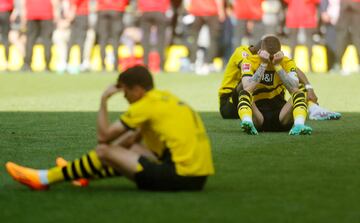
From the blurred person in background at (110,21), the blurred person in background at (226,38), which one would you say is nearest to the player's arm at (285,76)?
the blurred person in background at (110,21)

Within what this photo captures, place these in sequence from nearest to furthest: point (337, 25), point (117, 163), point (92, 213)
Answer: point (92, 213), point (117, 163), point (337, 25)

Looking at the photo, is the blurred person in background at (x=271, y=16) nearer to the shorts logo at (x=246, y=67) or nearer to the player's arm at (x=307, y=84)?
the player's arm at (x=307, y=84)

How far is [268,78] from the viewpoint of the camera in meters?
12.7

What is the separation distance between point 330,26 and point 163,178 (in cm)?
2090

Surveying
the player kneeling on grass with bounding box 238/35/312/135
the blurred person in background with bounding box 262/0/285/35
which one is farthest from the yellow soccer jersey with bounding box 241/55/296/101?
the blurred person in background with bounding box 262/0/285/35

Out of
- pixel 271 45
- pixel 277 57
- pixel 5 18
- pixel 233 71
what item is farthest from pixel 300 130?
pixel 5 18

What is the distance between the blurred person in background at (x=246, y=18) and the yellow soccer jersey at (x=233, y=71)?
13407 mm

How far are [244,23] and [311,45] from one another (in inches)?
68.2

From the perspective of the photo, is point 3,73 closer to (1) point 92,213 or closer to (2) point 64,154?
(2) point 64,154

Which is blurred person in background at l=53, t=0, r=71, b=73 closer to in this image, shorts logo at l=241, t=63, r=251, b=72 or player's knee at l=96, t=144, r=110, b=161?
shorts logo at l=241, t=63, r=251, b=72

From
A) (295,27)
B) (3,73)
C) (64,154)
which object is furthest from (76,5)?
(64,154)

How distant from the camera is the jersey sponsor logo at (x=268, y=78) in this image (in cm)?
1259

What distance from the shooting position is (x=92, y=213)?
7.21 m

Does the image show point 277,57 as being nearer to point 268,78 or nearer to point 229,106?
point 268,78
